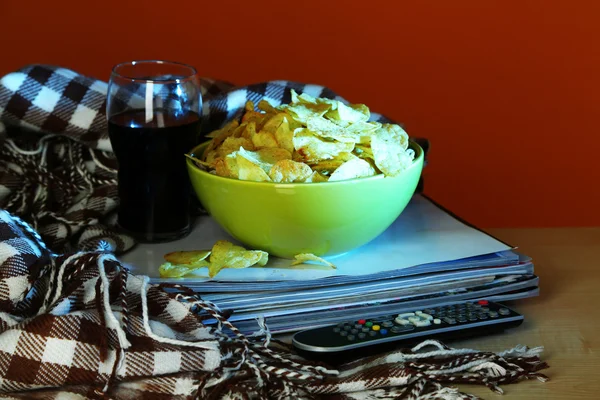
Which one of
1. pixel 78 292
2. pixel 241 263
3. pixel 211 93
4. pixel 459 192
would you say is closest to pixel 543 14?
pixel 459 192

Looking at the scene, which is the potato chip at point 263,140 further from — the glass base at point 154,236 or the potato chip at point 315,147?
the glass base at point 154,236

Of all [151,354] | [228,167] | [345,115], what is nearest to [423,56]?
[345,115]

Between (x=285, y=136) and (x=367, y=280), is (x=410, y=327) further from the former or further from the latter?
(x=285, y=136)

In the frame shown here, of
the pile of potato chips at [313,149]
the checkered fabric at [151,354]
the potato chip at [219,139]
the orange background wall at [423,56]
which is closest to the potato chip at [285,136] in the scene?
the pile of potato chips at [313,149]

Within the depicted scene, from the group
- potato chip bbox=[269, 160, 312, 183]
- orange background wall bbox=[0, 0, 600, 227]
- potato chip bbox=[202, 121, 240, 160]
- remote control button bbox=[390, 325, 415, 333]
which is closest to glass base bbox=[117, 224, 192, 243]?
potato chip bbox=[202, 121, 240, 160]

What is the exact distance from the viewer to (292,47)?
1.93 m

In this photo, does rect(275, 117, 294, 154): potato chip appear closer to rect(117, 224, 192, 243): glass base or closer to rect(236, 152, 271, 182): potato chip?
rect(236, 152, 271, 182): potato chip

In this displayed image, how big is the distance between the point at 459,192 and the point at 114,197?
45.1 inches

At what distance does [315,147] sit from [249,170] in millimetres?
81

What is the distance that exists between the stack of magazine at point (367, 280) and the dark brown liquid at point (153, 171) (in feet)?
0.11

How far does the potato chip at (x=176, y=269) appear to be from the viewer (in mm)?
948

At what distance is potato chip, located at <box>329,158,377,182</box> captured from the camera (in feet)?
3.15

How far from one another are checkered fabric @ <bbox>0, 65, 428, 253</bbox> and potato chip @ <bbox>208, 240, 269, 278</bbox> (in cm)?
23

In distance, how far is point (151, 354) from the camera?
0.80 metres
